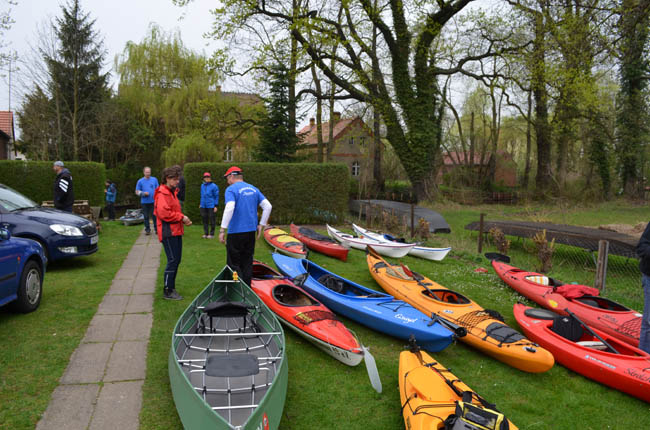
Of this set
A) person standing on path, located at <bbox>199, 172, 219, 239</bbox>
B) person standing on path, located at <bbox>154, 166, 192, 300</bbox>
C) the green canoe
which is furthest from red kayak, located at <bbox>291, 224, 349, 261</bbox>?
the green canoe

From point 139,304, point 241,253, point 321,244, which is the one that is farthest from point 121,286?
point 321,244

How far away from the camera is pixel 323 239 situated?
1018 cm

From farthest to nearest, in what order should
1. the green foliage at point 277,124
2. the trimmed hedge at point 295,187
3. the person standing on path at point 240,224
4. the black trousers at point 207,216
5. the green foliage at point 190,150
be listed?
the green foliage at point 190,150
the green foliage at point 277,124
the trimmed hedge at point 295,187
the black trousers at point 207,216
the person standing on path at point 240,224

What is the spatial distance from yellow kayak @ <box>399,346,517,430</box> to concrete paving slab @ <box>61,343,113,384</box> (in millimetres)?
2987

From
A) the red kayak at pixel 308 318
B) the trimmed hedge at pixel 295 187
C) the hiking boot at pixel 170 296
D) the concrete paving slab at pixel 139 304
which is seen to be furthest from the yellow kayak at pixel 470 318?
the trimmed hedge at pixel 295 187

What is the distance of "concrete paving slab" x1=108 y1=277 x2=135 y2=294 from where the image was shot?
21.1 feet

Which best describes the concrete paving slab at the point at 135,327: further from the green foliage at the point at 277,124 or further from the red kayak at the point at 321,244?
the green foliage at the point at 277,124

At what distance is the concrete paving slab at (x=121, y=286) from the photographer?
6.42 meters

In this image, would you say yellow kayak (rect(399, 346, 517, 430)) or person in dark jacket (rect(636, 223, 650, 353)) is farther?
person in dark jacket (rect(636, 223, 650, 353))

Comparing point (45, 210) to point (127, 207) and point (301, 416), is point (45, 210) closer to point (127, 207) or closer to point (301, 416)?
point (301, 416)

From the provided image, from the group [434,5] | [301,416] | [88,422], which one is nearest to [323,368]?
[301,416]

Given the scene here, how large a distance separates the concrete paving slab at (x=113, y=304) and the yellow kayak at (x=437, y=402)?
4.06 metres

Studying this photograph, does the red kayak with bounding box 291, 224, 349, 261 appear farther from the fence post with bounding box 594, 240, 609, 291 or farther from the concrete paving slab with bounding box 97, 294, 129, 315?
the fence post with bounding box 594, 240, 609, 291

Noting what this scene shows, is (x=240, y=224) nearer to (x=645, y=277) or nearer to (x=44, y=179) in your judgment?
(x=645, y=277)
